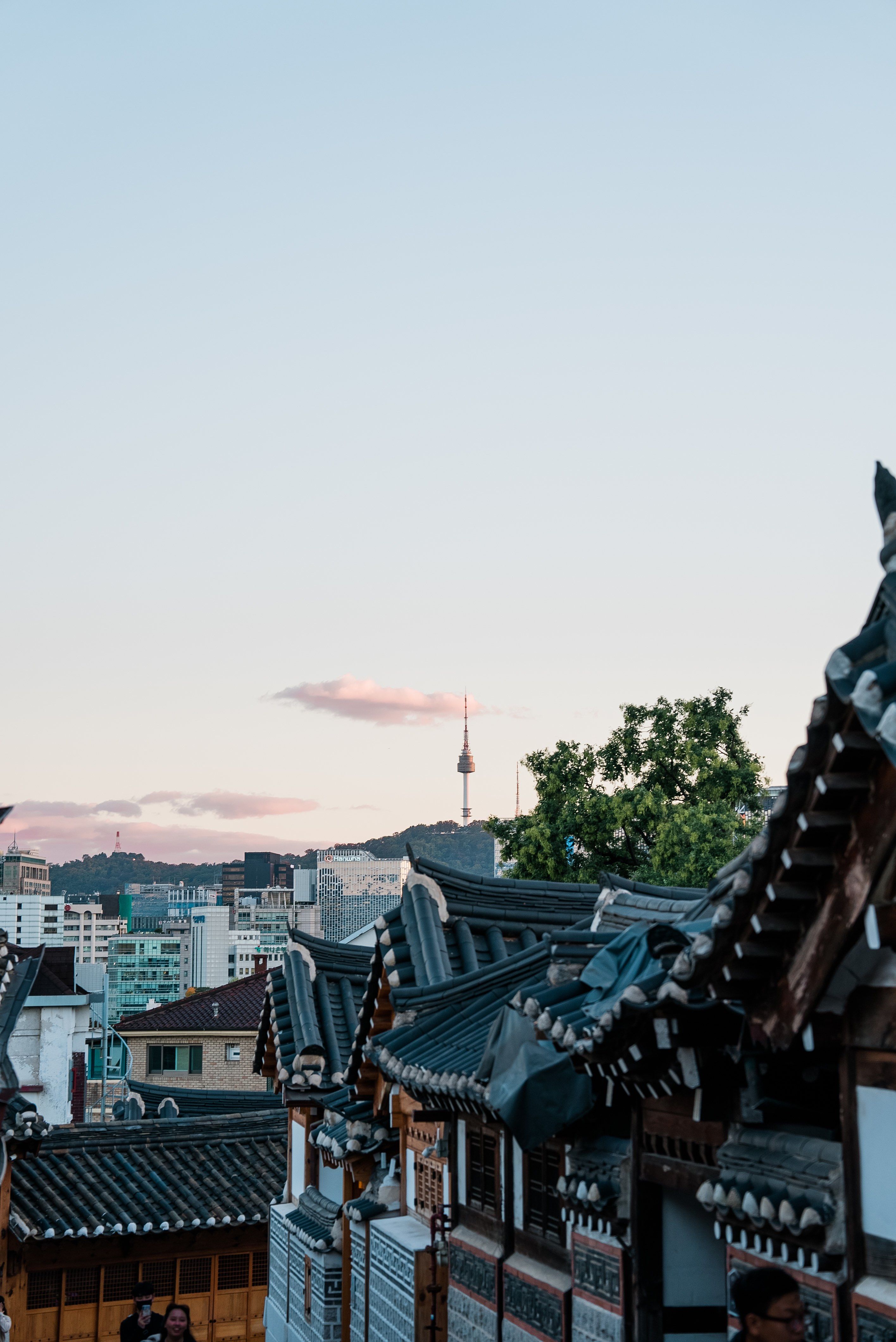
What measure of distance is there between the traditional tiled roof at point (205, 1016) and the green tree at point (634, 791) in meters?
26.2

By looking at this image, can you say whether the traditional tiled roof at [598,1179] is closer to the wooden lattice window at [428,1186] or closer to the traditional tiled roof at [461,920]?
the wooden lattice window at [428,1186]

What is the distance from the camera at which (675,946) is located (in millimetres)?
9617

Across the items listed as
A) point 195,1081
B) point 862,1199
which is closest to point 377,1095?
point 862,1199

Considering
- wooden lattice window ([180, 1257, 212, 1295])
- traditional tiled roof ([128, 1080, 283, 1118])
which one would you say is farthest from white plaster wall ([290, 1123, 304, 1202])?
traditional tiled roof ([128, 1080, 283, 1118])

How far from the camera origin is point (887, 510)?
6809mm

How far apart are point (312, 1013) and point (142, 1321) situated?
9.92 metres

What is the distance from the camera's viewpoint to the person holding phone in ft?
47.2

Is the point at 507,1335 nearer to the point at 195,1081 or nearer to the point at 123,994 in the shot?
the point at 195,1081

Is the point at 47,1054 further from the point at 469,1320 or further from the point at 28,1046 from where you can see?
the point at 469,1320

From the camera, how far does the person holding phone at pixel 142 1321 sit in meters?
14.4

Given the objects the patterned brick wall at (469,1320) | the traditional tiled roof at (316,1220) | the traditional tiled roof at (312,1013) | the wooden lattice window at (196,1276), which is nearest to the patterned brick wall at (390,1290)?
the patterned brick wall at (469,1320)

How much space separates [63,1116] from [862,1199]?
4502 cm

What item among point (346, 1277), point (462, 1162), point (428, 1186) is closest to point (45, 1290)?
point (346, 1277)

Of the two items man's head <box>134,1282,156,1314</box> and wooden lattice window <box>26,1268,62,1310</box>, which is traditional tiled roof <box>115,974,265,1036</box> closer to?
wooden lattice window <box>26,1268,62,1310</box>
